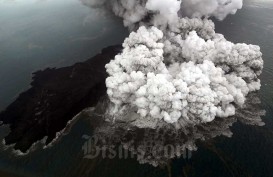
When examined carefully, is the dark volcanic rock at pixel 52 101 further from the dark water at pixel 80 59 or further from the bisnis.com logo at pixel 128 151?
the bisnis.com logo at pixel 128 151

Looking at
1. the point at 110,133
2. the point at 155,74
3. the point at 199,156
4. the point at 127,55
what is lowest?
the point at 199,156

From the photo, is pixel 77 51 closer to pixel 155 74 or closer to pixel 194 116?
pixel 155 74

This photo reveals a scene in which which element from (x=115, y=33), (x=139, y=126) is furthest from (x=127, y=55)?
(x=115, y=33)

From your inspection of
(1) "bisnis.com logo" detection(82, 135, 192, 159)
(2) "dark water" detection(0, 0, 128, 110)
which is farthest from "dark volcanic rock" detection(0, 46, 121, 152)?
(1) "bisnis.com logo" detection(82, 135, 192, 159)

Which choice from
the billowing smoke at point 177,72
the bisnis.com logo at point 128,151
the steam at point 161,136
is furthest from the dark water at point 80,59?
the billowing smoke at point 177,72

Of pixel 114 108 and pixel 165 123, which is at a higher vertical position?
pixel 114 108

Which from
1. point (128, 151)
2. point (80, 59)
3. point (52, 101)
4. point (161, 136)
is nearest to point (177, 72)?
point (161, 136)

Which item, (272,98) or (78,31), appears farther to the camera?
(78,31)
